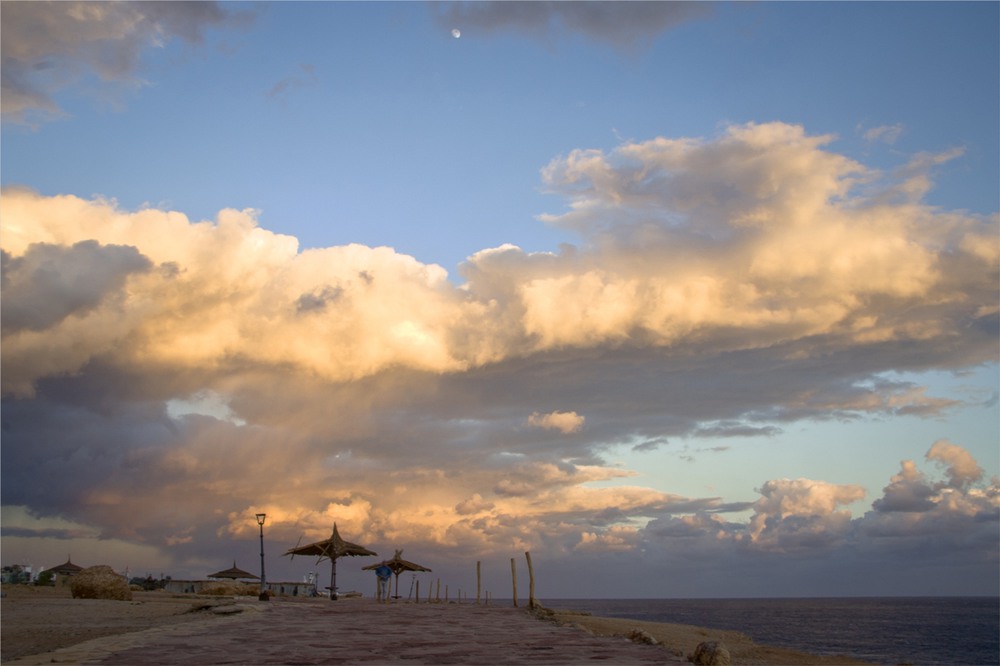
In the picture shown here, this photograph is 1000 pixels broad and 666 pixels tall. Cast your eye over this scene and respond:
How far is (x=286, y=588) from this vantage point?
52969mm

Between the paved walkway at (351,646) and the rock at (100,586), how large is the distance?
1369cm

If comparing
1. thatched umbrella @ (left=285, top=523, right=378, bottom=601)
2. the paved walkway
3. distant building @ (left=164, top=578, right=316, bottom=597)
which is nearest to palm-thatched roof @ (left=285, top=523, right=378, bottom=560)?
thatched umbrella @ (left=285, top=523, right=378, bottom=601)

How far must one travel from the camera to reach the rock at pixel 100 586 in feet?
97.1

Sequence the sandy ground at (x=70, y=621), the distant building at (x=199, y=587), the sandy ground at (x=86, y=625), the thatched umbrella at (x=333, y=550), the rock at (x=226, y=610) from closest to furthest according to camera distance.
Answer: the sandy ground at (x=86, y=625), the sandy ground at (x=70, y=621), the rock at (x=226, y=610), the thatched umbrella at (x=333, y=550), the distant building at (x=199, y=587)

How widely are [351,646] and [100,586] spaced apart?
20.8 m

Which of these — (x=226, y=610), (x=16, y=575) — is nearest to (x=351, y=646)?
(x=226, y=610)

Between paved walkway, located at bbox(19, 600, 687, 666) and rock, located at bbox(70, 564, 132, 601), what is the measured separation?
13.7m

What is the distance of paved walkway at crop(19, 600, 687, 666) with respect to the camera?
11.2m

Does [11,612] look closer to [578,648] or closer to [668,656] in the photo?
[578,648]

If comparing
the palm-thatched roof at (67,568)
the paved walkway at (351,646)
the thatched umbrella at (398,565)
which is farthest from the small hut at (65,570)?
the paved walkway at (351,646)

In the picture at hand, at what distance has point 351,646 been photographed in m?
13.3

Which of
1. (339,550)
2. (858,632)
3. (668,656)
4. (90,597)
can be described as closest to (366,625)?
(668,656)

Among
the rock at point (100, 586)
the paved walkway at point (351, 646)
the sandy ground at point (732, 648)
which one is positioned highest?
the paved walkway at point (351, 646)

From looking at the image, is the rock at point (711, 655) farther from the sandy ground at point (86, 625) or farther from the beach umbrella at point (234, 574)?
the beach umbrella at point (234, 574)
